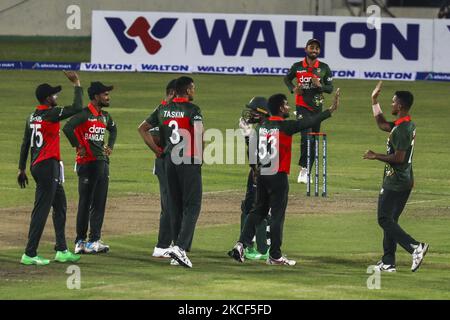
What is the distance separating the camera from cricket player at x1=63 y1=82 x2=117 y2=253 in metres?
17.9

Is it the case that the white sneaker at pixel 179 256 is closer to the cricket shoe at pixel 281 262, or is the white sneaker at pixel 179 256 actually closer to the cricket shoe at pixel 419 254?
the cricket shoe at pixel 281 262

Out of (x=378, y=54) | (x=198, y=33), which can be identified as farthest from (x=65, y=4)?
(x=378, y=54)

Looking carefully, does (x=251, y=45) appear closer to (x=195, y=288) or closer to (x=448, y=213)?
(x=448, y=213)

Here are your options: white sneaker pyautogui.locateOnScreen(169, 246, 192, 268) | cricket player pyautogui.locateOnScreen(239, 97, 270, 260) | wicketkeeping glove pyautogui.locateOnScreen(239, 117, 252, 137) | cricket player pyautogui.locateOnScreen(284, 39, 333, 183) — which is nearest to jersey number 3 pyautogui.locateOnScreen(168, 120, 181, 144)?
cricket player pyautogui.locateOnScreen(239, 97, 270, 260)

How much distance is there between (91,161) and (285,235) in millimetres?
3370

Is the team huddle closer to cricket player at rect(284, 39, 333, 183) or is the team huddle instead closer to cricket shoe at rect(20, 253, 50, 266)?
cricket shoe at rect(20, 253, 50, 266)

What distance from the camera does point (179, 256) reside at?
1645 centimetres

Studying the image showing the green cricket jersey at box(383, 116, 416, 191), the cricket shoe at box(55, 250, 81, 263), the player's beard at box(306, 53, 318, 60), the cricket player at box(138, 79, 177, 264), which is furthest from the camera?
the player's beard at box(306, 53, 318, 60)

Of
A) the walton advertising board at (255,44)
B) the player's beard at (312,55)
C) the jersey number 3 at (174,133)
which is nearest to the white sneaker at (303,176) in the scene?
the player's beard at (312,55)

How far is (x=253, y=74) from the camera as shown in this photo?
45062 millimetres

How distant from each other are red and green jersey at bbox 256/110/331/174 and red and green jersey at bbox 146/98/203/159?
0.80 m

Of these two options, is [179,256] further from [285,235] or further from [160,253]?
[285,235]

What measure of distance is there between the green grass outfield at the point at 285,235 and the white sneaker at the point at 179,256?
0.14 metres

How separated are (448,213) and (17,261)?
26.0 feet
